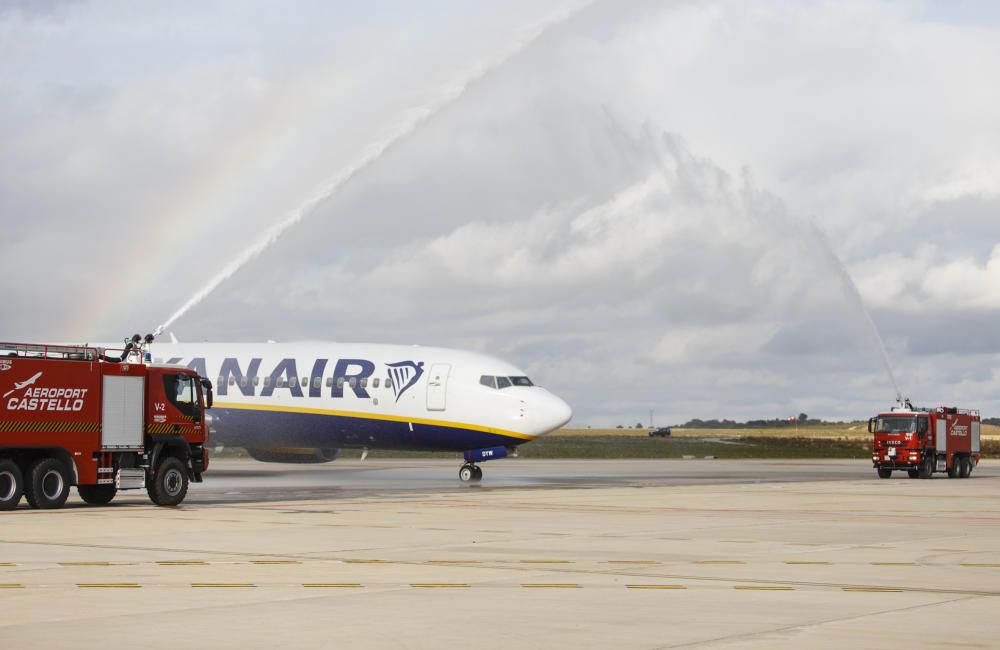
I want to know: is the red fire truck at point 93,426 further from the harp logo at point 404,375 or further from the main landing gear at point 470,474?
the main landing gear at point 470,474

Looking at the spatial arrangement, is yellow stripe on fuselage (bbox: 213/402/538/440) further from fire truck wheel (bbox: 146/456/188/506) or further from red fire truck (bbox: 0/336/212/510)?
fire truck wheel (bbox: 146/456/188/506)

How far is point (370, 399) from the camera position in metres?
53.7

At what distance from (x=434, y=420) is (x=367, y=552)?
29.9 m

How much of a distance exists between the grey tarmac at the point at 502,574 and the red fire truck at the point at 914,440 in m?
21.6

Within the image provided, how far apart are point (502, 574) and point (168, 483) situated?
60.9ft

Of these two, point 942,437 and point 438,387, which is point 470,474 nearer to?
point 438,387

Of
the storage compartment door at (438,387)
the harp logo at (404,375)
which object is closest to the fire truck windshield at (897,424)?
the storage compartment door at (438,387)

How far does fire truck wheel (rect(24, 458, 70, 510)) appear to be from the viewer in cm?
3284

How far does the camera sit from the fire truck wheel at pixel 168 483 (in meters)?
35.2

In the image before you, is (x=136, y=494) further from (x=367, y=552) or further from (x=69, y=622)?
(x=69, y=622)

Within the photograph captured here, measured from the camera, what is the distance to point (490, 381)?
52.1 metres

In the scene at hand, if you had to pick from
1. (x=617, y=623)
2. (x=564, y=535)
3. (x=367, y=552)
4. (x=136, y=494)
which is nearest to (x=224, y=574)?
(x=367, y=552)

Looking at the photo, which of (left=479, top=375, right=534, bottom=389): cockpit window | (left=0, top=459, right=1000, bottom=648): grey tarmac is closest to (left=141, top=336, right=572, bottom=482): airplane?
(left=479, top=375, right=534, bottom=389): cockpit window

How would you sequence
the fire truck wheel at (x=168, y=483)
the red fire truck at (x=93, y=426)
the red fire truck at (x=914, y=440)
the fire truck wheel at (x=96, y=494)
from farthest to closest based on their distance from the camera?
the red fire truck at (x=914, y=440)
the fire truck wheel at (x=96, y=494)
the fire truck wheel at (x=168, y=483)
the red fire truck at (x=93, y=426)
